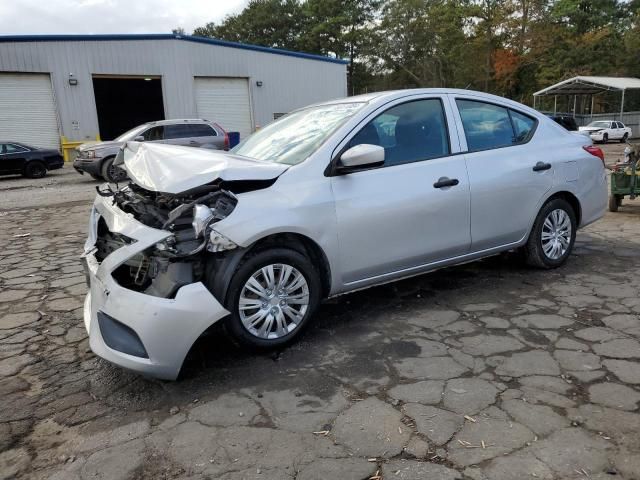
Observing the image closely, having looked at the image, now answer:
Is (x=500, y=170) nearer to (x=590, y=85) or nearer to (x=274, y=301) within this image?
(x=274, y=301)

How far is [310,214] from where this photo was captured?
3.42 meters

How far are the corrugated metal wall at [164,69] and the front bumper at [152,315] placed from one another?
21.1 metres

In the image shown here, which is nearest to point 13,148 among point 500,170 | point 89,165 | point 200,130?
point 89,165

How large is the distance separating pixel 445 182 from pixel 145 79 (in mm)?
22070

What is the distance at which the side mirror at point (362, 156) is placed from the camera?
348 cm

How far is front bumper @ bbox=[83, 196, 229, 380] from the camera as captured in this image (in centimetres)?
284

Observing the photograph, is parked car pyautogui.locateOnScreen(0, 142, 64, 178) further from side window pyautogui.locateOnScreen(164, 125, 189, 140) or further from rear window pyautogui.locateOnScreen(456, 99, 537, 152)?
rear window pyautogui.locateOnScreen(456, 99, 537, 152)

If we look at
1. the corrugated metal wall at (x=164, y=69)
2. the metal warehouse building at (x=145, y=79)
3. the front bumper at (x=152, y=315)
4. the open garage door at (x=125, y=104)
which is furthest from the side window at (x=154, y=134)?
the open garage door at (x=125, y=104)

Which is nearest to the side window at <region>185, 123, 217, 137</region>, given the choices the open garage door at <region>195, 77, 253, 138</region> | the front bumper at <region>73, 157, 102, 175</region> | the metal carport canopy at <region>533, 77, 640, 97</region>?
the front bumper at <region>73, 157, 102, 175</region>

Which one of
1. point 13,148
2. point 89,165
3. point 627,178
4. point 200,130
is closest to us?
point 627,178

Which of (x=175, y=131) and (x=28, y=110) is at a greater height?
(x=28, y=110)

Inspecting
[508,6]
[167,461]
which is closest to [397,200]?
[167,461]

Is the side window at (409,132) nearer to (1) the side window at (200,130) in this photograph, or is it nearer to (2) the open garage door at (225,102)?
(1) the side window at (200,130)

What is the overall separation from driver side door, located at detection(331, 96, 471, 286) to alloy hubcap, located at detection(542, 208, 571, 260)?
3.56ft
